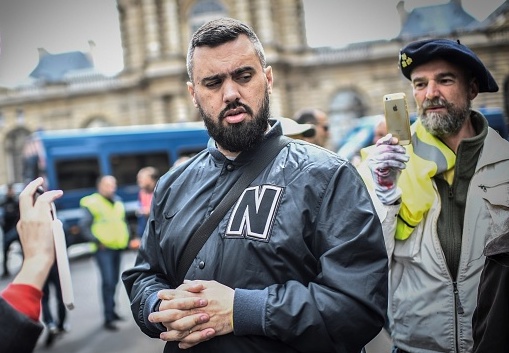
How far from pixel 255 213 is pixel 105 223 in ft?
14.0

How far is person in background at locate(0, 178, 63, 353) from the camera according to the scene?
3.66 feet

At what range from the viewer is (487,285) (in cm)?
137

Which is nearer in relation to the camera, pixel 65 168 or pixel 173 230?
pixel 173 230

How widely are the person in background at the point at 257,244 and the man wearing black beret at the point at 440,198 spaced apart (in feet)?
Result: 1.53

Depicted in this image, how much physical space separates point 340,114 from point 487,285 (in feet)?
73.6

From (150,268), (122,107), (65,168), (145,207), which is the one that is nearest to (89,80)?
(122,107)

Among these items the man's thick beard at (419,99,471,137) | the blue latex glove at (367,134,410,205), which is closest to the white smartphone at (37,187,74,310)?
the blue latex glove at (367,134,410,205)

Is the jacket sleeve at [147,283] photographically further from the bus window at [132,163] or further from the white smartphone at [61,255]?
the bus window at [132,163]

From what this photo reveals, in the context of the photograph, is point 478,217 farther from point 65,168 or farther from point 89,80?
point 89,80

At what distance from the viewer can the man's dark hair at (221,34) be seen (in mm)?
1524

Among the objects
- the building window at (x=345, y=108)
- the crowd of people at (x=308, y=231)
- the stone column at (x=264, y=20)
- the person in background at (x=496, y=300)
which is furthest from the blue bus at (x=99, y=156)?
the building window at (x=345, y=108)

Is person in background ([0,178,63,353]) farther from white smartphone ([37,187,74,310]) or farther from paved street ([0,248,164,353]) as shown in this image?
paved street ([0,248,164,353])

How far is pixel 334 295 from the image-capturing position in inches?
51.2

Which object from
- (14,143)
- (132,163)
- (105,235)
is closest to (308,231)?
(105,235)
